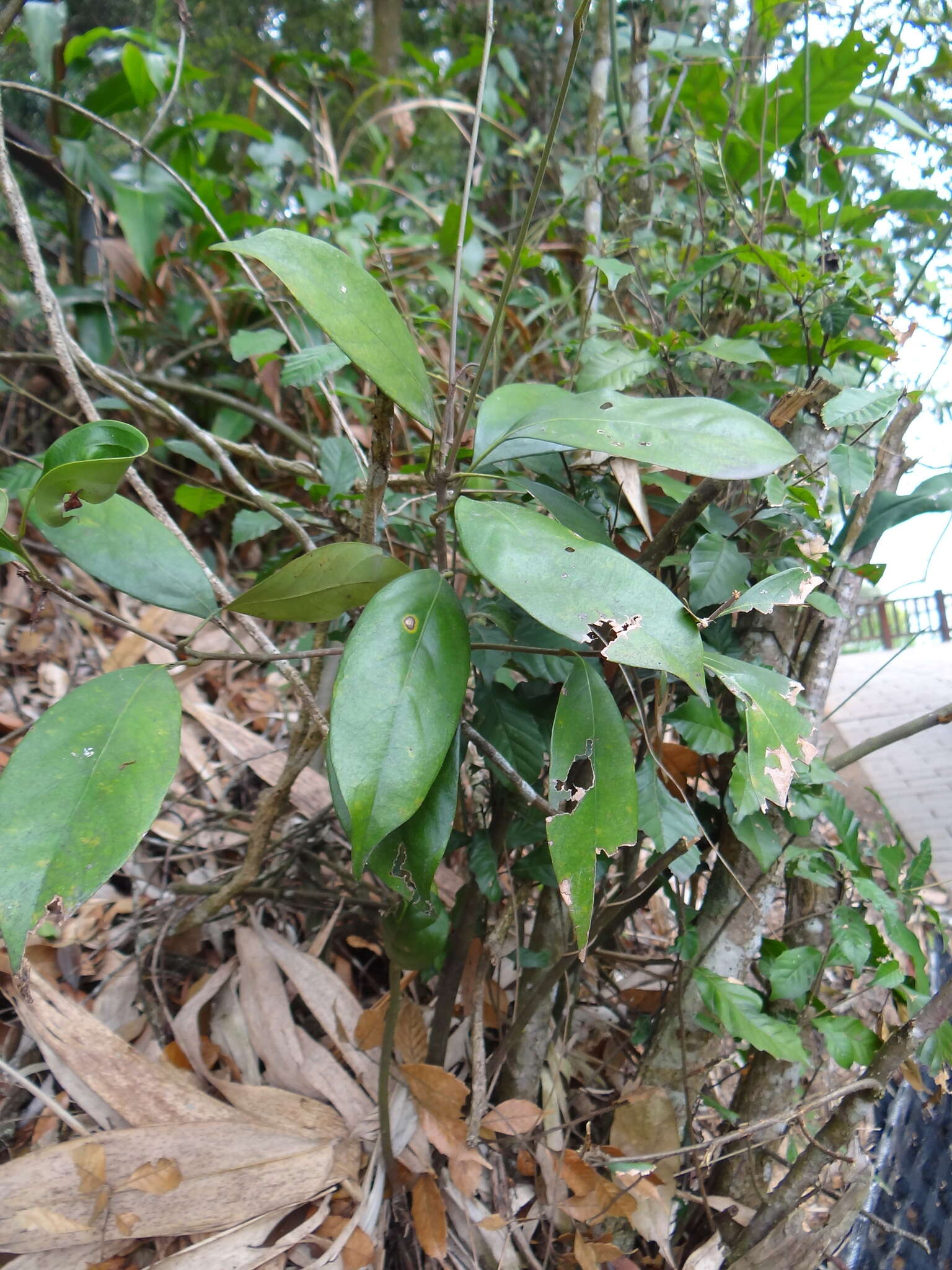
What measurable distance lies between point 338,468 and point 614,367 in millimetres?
302

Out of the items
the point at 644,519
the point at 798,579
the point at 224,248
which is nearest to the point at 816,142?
the point at 644,519

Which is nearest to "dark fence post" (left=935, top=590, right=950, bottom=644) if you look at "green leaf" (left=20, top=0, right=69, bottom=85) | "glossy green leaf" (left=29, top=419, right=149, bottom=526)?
"glossy green leaf" (left=29, top=419, right=149, bottom=526)

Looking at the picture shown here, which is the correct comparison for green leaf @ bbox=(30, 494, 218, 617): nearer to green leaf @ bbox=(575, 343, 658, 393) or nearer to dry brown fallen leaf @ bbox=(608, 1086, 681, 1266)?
green leaf @ bbox=(575, 343, 658, 393)

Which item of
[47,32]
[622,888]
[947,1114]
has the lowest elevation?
[947,1114]

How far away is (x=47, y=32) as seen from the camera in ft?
4.50

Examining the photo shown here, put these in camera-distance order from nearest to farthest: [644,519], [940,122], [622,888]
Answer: [644,519]
[622,888]
[940,122]

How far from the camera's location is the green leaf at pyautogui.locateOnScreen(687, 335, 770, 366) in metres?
0.67

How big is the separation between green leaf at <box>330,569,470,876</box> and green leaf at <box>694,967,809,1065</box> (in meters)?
0.43

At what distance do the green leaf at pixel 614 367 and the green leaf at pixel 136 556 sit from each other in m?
0.37

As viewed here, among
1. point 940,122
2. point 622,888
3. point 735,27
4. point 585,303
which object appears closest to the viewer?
point 622,888

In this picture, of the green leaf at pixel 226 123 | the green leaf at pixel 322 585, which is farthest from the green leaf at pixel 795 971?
the green leaf at pixel 226 123

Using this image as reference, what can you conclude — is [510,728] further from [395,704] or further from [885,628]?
[885,628]

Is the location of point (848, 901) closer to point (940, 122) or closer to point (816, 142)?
point (816, 142)

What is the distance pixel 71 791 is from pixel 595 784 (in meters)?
0.30
